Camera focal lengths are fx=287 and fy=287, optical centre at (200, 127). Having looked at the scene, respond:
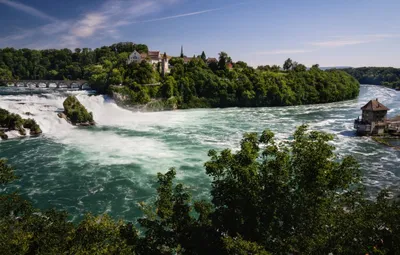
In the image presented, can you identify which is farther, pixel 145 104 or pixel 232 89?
pixel 232 89

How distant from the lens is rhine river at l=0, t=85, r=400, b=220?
72.8 feet

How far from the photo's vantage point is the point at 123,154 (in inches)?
1278

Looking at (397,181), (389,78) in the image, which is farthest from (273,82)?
(389,78)

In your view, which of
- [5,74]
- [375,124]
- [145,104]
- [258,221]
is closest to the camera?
[258,221]

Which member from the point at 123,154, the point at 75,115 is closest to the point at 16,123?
the point at 75,115

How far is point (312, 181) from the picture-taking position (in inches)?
414

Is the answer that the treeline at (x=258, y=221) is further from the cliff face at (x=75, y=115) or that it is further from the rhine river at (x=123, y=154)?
the cliff face at (x=75, y=115)

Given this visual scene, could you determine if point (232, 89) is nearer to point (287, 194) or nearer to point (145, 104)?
point (145, 104)

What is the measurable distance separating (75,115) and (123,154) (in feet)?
68.3

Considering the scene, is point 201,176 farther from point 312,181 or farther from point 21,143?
point 21,143

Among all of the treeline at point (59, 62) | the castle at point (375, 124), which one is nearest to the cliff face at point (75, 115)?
the castle at point (375, 124)

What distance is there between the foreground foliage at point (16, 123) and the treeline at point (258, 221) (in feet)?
104

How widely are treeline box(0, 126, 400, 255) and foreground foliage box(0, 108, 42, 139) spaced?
104 feet

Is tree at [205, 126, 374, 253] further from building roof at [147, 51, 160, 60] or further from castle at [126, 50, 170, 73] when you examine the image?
building roof at [147, 51, 160, 60]
